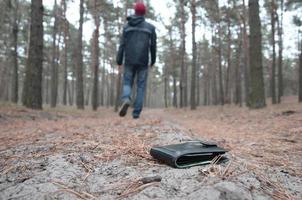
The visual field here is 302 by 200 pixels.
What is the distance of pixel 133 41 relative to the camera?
5746 mm

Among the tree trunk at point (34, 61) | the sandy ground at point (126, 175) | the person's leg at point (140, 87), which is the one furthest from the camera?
the tree trunk at point (34, 61)

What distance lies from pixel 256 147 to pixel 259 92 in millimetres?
6064

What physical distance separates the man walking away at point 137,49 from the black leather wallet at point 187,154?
11.7 feet

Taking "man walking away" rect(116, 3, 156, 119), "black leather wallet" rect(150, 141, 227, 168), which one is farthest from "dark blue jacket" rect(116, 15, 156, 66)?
"black leather wallet" rect(150, 141, 227, 168)

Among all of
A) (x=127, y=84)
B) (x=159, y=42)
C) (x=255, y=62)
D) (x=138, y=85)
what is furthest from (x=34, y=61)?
(x=159, y=42)

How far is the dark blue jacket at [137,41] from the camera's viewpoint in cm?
573

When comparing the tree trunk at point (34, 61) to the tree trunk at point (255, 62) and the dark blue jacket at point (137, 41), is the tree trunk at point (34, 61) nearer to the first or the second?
the dark blue jacket at point (137, 41)

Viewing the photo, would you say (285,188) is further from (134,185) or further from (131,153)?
(131,153)

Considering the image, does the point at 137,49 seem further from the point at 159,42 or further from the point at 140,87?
the point at 159,42

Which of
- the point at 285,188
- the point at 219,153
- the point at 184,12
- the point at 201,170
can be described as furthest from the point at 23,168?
the point at 184,12

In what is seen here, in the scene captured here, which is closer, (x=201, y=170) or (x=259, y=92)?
(x=201, y=170)

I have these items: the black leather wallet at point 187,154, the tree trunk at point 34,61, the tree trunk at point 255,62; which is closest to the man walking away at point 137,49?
the black leather wallet at point 187,154

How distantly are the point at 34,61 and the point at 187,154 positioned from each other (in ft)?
26.8

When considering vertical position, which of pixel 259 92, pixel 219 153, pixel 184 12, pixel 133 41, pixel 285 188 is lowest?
pixel 285 188
